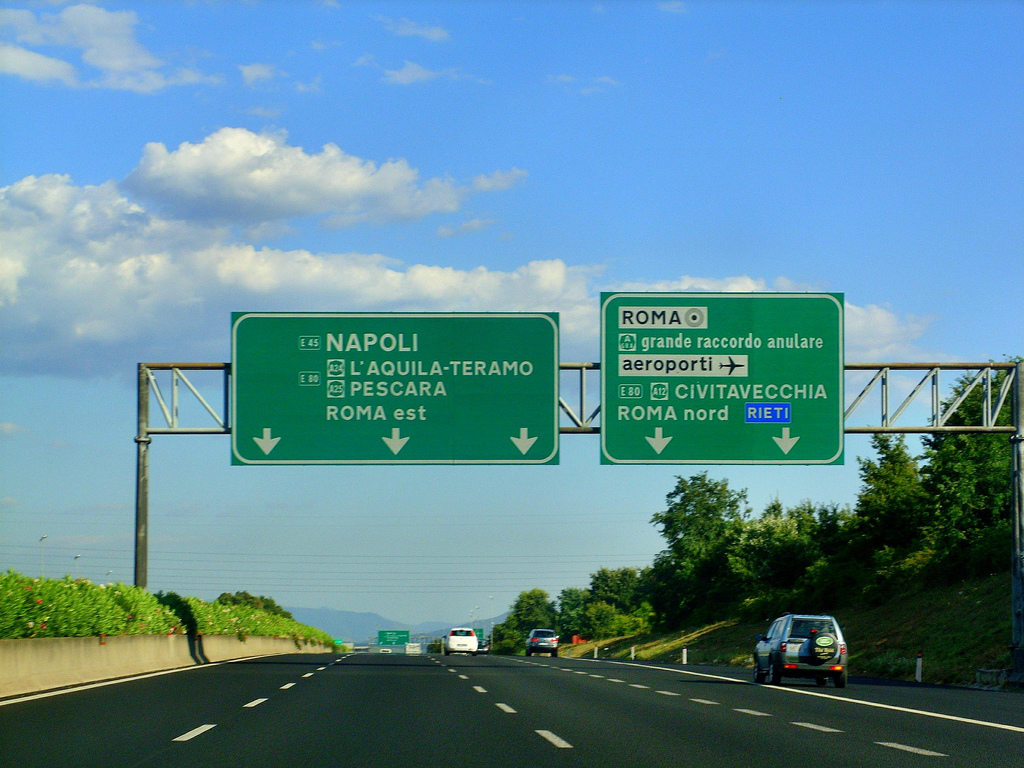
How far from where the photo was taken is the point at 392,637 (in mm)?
175250

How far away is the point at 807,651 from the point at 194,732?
18.3 metres

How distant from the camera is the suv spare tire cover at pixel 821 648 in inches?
1150

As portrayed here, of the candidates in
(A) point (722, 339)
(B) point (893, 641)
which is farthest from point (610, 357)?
(B) point (893, 641)

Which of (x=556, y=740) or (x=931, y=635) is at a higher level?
(x=556, y=740)

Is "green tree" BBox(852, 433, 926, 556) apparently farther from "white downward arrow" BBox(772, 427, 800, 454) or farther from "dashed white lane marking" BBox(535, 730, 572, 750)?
"dashed white lane marking" BBox(535, 730, 572, 750)

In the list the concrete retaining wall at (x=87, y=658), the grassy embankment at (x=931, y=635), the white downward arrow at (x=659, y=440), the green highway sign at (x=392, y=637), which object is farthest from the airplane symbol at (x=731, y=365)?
the green highway sign at (x=392, y=637)

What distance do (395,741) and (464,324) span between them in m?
16.9

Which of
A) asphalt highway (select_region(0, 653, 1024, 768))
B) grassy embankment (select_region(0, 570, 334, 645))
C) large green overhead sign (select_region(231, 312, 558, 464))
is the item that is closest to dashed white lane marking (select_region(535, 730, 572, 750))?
asphalt highway (select_region(0, 653, 1024, 768))

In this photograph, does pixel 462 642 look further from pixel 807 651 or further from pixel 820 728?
pixel 820 728

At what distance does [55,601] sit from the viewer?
24.2 metres

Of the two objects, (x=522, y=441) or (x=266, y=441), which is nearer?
(x=266, y=441)

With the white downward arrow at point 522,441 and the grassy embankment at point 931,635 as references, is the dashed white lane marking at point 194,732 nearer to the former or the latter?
the white downward arrow at point 522,441

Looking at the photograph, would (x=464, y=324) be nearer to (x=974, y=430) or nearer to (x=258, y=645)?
(x=974, y=430)

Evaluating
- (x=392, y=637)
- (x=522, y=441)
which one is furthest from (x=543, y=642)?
(x=392, y=637)
